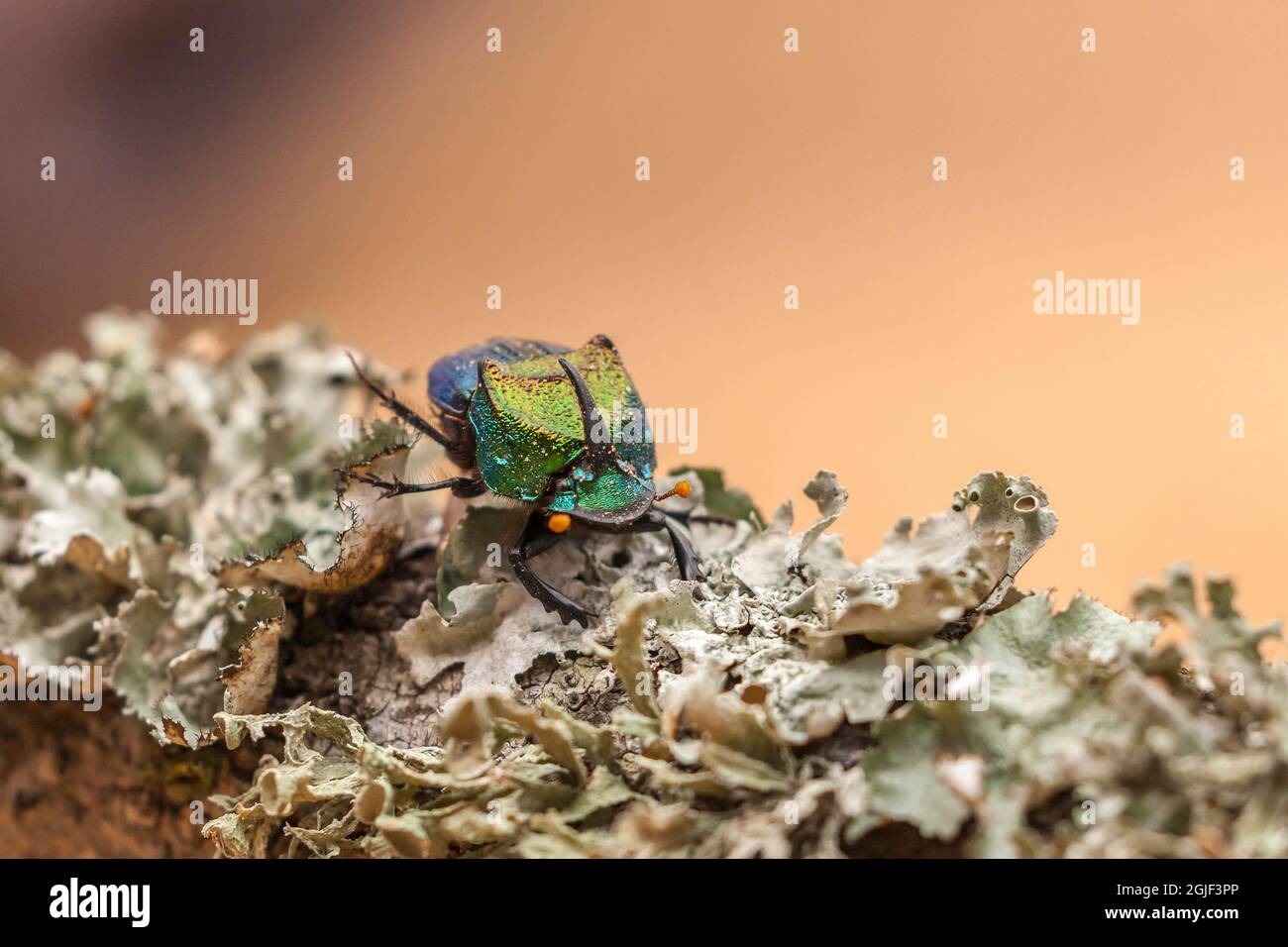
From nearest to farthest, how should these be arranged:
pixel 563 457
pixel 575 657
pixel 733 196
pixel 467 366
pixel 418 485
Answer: pixel 575 657
pixel 563 457
pixel 418 485
pixel 467 366
pixel 733 196

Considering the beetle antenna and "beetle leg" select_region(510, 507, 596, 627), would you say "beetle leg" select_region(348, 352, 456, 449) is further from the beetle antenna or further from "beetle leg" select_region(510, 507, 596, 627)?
the beetle antenna

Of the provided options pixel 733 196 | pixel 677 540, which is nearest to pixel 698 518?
pixel 677 540

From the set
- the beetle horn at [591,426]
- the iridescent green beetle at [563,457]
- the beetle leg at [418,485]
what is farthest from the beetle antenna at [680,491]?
the beetle leg at [418,485]

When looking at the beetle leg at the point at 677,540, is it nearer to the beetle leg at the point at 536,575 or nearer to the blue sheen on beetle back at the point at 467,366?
the beetle leg at the point at 536,575

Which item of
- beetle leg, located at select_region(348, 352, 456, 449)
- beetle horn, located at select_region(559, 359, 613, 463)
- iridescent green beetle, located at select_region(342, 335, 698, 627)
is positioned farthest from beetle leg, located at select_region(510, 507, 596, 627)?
Result: beetle leg, located at select_region(348, 352, 456, 449)

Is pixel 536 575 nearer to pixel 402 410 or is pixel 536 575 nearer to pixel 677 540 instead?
pixel 677 540
